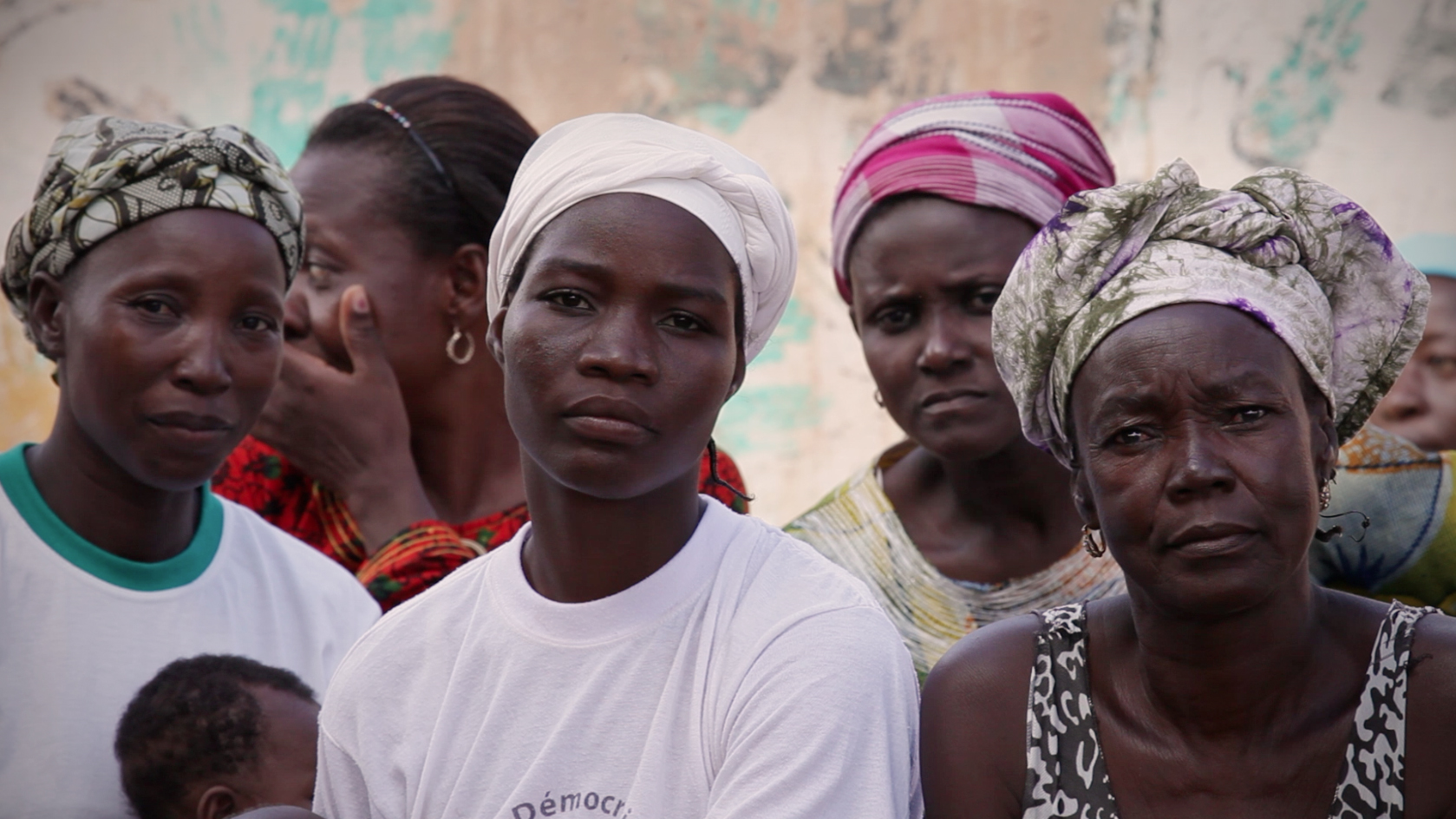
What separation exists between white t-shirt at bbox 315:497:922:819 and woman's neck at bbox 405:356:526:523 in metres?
1.42

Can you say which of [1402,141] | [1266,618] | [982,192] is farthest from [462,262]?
[1402,141]

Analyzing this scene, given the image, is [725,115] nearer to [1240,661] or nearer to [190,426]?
[190,426]

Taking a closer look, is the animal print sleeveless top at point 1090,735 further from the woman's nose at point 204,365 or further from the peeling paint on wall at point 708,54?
the peeling paint on wall at point 708,54

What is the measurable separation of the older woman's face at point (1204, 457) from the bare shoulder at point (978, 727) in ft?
0.92

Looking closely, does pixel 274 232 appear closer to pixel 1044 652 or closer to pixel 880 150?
pixel 880 150

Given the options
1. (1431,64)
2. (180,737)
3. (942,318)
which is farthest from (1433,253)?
(180,737)

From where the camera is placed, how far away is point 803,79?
6.15 metres

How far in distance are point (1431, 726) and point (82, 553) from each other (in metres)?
2.46

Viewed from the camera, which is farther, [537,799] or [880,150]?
[880,150]

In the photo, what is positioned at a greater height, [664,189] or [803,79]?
[803,79]

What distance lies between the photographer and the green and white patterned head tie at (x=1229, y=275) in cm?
225

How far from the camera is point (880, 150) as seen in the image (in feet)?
11.6

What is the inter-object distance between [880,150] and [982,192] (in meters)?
0.35

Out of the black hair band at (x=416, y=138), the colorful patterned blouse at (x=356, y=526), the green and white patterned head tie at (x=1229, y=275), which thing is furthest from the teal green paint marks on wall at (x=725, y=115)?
the green and white patterned head tie at (x=1229, y=275)
